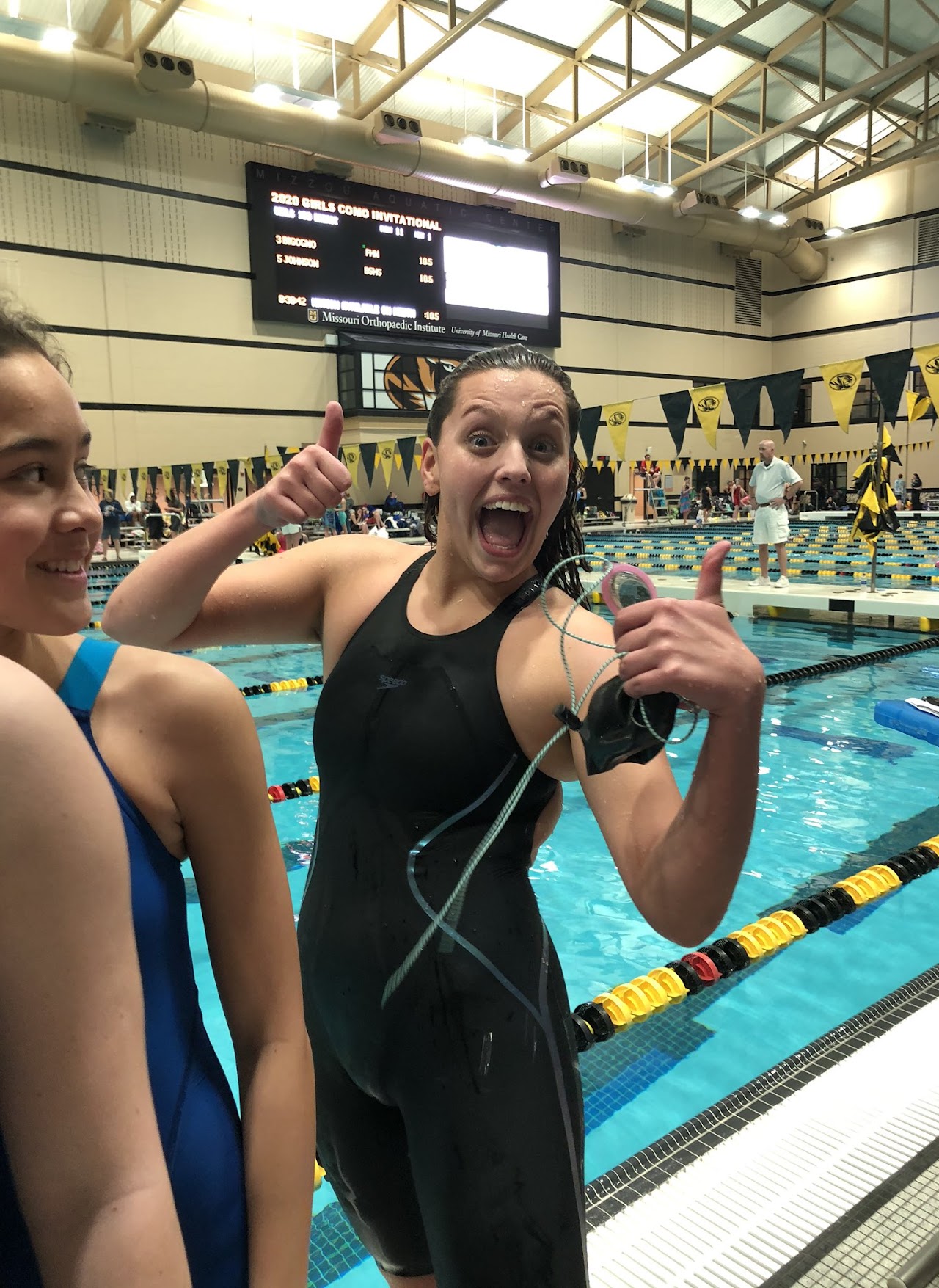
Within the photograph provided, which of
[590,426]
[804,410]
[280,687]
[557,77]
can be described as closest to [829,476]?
[804,410]

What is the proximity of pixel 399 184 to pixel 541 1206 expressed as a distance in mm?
22259

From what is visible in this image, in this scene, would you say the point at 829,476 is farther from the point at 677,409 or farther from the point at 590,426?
the point at 677,409

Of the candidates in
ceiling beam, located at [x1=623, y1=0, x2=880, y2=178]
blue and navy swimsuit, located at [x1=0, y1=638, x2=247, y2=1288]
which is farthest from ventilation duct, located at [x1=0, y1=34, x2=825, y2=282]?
blue and navy swimsuit, located at [x1=0, y1=638, x2=247, y2=1288]

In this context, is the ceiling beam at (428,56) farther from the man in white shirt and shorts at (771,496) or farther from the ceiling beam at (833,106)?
the man in white shirt and shorts at (771,496)

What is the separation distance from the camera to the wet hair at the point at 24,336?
73 centimetres

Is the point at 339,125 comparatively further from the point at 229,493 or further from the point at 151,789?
the point at 151,789

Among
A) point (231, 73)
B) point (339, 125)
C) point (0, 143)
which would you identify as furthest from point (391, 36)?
point (0, 143)

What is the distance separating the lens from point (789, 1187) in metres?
1.66

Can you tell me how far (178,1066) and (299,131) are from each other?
18.0m

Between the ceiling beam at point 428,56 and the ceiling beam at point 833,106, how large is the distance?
715 cm

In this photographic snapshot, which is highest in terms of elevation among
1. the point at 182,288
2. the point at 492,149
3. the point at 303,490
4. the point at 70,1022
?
the point at 492,149

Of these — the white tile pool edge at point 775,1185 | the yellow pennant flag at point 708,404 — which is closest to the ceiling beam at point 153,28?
the yellow pennant flag at point 708,404

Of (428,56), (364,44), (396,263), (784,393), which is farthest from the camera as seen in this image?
(396,263)

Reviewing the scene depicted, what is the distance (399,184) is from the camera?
2008cm
